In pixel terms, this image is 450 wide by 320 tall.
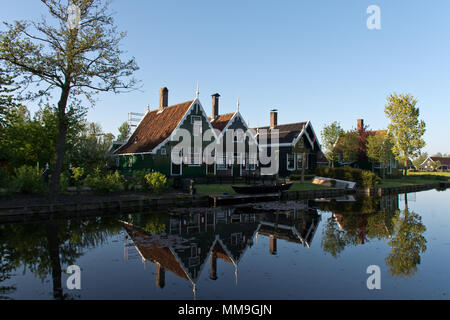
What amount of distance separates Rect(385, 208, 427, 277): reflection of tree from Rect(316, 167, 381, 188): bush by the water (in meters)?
16.9

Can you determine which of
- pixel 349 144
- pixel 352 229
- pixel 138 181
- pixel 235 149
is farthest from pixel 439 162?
pixel 138 181

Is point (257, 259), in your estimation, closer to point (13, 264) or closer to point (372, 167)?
point (13, 264)

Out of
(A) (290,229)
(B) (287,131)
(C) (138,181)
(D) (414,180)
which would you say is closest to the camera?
(A) (290,229)

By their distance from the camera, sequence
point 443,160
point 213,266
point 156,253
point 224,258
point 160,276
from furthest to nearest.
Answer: point 443,160
point 156,253
point 224,258
point 213,266
point 160,276

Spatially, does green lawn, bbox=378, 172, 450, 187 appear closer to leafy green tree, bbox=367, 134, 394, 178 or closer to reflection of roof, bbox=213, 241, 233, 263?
leafy green tree, bbox=367, 134, 394, 178

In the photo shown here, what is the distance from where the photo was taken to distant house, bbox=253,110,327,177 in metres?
41.8

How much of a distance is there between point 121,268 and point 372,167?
50215 mm

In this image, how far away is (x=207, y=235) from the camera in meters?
13.0

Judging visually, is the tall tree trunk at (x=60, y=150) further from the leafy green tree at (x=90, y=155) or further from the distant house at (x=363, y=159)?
the distant house at (x=363, y=159)

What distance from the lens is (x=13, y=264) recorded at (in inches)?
359

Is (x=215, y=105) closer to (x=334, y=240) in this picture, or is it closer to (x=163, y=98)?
(x=163, y=98)

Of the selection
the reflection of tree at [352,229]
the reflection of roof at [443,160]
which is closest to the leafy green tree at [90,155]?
the reflection of tree at [352,229]

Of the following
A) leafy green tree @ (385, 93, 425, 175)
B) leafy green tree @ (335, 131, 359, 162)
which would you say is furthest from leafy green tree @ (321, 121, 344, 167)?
leafy green tree @ (385, 93, 425, 175)

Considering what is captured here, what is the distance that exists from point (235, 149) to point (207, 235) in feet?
73.2
